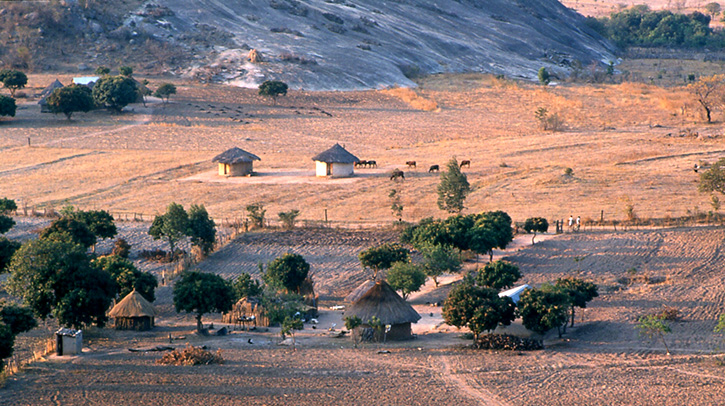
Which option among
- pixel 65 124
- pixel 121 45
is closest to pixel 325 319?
pixel 65 124

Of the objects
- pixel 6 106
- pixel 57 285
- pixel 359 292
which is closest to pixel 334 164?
pixel 359 292

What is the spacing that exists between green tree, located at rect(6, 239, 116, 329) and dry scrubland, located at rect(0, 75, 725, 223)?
18414 millimetres

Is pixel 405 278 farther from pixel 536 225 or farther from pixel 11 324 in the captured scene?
pixel 11 324

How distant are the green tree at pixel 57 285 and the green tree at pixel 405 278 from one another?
10.6m

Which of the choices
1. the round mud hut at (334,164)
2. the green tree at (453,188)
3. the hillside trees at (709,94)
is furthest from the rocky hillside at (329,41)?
the green tree at (453,188)

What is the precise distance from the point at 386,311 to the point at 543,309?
524cm

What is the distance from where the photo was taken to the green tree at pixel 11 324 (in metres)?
22.4

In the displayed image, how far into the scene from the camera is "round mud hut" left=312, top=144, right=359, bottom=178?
179 feet

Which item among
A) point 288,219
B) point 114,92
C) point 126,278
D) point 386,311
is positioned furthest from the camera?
point 114,92

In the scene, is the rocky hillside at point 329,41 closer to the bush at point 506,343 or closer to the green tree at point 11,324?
the bush at point 506,343

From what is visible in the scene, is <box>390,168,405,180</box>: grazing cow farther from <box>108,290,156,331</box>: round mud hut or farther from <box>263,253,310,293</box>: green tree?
<box>108,290,156,331</box>: round mud hut

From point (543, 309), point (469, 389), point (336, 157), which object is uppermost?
point (336, 157)

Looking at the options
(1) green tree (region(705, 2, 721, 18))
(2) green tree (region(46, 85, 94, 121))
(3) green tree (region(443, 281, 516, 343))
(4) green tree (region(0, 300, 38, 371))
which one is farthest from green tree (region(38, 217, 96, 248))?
(1) green tree (region(705, 2, 721, 18))

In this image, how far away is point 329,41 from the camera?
108m
